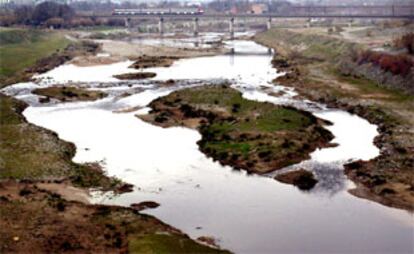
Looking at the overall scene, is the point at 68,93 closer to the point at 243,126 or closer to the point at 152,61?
the point at 243,126

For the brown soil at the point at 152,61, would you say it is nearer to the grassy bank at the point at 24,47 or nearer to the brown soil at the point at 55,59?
the brown soil at the point at 55,59

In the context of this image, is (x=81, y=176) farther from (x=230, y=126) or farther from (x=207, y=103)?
(x=207, y=103)

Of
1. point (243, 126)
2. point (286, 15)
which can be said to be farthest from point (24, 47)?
point (286, 15)

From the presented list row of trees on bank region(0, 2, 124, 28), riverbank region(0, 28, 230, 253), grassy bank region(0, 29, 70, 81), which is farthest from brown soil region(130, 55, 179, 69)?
row of trees on bank region(0, 2, 124, 28)

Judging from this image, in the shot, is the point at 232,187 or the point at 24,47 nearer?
the point at 232,187

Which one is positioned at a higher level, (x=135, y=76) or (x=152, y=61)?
(x=152, y=61)

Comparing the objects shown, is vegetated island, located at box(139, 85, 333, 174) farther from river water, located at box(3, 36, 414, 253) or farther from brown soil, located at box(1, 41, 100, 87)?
brown soil, located at box(1, 41, 100, 87)

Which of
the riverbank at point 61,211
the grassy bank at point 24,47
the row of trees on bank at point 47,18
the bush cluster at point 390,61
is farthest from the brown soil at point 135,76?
the row of trees on bank at point 47,18
